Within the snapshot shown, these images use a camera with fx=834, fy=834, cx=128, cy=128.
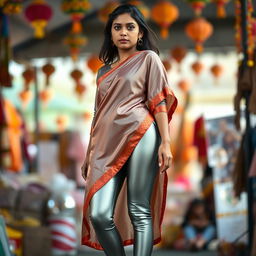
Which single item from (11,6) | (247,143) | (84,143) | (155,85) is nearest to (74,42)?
(84,143)

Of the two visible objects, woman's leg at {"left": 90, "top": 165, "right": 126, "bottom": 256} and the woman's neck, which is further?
the woman's neck

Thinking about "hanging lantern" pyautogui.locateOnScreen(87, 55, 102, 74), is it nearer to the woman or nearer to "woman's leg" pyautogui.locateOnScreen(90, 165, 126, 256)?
the woman

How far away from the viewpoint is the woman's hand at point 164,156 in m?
3.54

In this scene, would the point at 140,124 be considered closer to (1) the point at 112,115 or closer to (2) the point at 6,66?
(1) the point at 112,115

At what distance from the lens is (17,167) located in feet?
35.4

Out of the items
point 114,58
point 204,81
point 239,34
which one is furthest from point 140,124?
point 204,81

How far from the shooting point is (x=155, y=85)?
145 inches

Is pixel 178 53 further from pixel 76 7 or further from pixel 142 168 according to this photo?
pixel 142 168

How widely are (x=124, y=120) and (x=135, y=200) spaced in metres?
0.35

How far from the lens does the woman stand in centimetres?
358

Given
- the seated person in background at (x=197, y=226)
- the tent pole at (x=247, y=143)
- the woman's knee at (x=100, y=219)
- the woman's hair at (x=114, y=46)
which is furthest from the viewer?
the seated person in background at (x=197, y=226)

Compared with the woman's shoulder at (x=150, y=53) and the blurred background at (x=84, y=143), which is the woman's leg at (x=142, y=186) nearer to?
the woman's shoulder at (x=150, y=53)

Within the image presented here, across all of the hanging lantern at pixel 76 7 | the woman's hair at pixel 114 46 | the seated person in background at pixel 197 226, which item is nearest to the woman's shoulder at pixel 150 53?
the woman's hair at pixel 114 46

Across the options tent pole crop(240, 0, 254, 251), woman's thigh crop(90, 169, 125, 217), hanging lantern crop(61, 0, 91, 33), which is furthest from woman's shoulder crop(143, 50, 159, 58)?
hanging lantern crop(61, 0, 91, 33)
